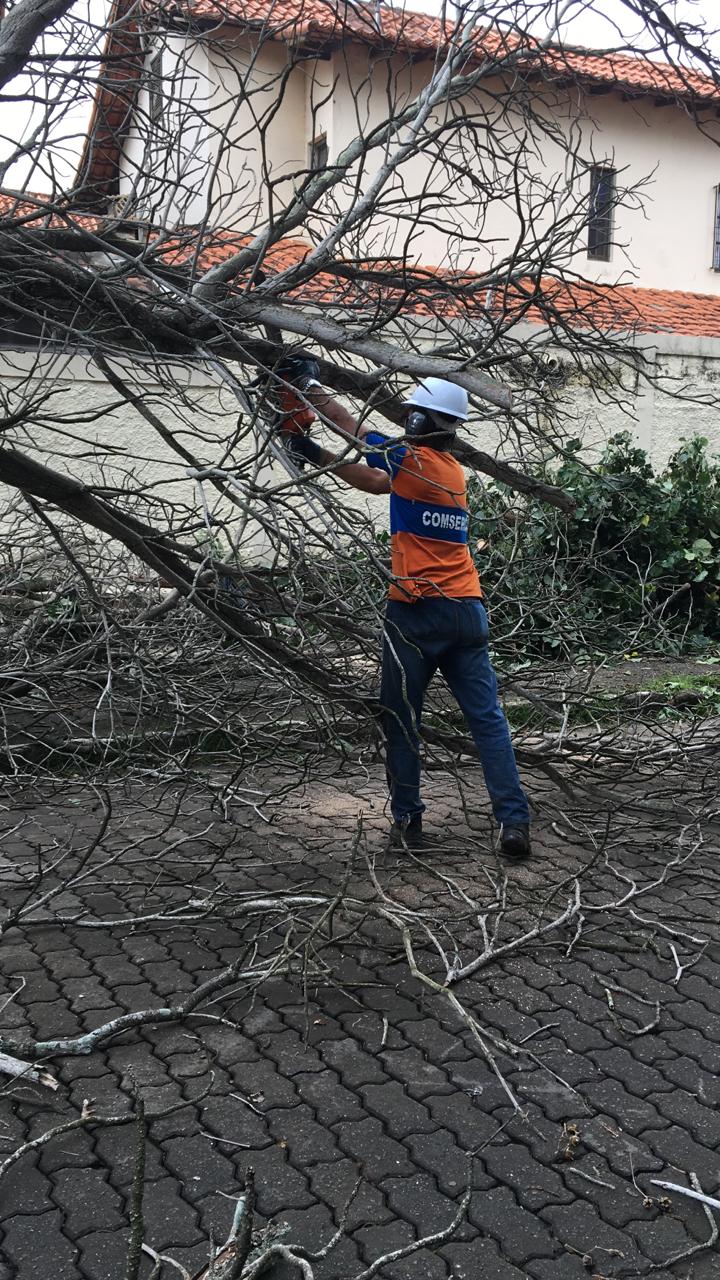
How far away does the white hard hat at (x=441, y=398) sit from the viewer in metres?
4.76

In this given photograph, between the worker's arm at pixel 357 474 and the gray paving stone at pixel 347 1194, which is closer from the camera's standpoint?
the gray paving stone at pixel 347 1194

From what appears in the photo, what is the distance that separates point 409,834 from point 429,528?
4.20 ft

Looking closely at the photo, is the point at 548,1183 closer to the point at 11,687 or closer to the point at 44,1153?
the point at 44,1153

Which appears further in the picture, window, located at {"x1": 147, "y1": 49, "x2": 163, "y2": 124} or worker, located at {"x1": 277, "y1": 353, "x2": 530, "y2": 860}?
worker, located at {"x1": 277, "y1": 353, "x2": 530, "y2": 860}

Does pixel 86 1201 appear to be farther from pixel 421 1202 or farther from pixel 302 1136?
pixel 421 1202

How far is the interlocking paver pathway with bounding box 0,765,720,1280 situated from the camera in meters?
2.56

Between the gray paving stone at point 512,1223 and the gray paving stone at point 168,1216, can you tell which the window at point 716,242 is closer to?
the gray paving stone at point 512,1223

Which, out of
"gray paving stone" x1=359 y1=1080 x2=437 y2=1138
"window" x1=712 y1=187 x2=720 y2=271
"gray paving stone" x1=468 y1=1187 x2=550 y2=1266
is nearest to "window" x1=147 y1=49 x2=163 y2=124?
"gray paving stone" x1=359 y1=1080 x2=437 y2=1138

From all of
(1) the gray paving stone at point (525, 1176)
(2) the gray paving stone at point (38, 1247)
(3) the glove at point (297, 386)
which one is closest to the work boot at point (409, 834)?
(3) the glove at point (297, 386)

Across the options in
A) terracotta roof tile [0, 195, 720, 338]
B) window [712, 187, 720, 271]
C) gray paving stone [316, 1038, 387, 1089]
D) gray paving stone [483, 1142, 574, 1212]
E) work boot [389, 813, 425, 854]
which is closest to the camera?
gray paving stone [483, 1142, 574, 1212]

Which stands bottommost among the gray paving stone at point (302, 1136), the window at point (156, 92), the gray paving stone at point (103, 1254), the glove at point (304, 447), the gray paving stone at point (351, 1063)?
the gray paving stone at point (351, 1063)

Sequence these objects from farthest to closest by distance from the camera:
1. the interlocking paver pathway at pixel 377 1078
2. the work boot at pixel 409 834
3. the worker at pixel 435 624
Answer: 1. the work boot at pixel 409 834
2. the worker at pixel 435 624
3. the interlocking paver pathway at pixel 377 1078

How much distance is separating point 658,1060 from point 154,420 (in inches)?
104

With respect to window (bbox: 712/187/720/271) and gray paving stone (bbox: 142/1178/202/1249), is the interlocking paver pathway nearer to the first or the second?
gray paving stone (bbox: 142/1178/202/1249)
